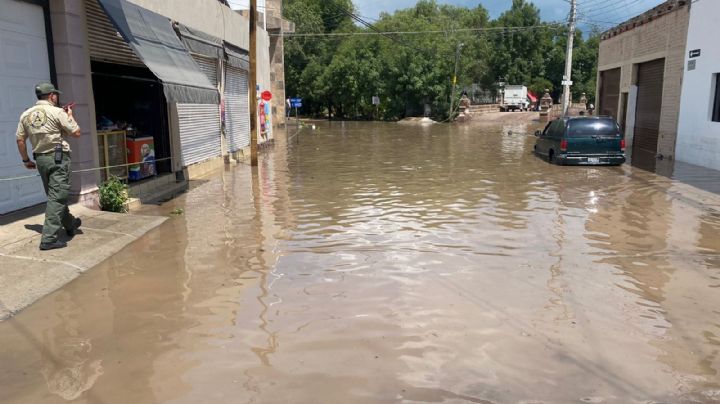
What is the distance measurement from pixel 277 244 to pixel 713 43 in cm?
1548

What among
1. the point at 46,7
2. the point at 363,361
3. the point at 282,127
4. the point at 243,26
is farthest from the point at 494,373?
the point at 282,127

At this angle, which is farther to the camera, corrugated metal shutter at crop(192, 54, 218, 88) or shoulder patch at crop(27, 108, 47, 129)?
corrugated metal shutter at crop(192, 54, 218, 88)

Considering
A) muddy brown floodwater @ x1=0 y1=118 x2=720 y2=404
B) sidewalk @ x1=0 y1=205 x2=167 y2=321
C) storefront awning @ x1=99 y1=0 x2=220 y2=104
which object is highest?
storefront awning @ x1=99 y1=0 x2=220 y2=104

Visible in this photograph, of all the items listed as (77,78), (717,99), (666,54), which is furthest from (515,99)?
(77,78)

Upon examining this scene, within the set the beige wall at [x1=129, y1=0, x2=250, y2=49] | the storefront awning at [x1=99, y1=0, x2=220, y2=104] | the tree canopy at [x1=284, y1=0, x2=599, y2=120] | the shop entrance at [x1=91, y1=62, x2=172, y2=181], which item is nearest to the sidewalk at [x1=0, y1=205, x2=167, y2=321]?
the storefront awning at [x1=99, y1=0, x2=220, y2=104]

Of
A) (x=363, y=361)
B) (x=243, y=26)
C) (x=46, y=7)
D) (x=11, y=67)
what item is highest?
(x=243, y=26)

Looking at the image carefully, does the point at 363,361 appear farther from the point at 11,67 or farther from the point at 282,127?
the point at 282,127

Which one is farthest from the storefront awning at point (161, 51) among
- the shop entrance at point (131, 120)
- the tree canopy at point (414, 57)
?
the tree canopy at point (414, 57)

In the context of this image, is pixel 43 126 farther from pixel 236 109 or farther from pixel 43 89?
pixel 236 109

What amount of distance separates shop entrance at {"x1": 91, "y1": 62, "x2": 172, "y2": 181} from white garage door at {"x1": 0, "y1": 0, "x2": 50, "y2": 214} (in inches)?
91.9

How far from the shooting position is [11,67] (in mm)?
8297

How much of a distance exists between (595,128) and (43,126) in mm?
15065

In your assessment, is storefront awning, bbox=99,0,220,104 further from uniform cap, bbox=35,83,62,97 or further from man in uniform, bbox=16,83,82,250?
man in uniform, bbox=16,83,82,250

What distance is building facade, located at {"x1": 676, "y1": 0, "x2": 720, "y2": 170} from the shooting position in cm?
1683
